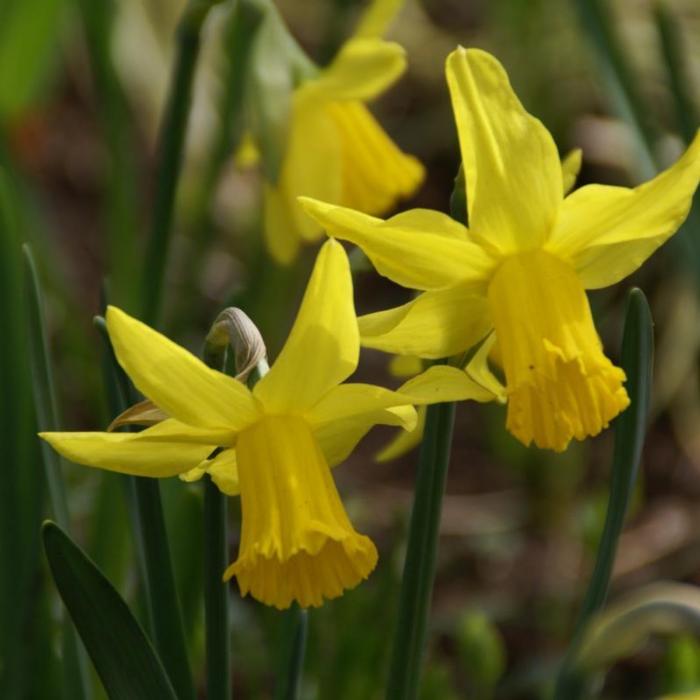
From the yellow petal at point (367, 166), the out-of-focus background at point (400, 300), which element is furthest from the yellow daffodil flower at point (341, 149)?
the out-of-focus background at point (400, 300)

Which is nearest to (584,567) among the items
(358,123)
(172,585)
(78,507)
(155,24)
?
(78,507)

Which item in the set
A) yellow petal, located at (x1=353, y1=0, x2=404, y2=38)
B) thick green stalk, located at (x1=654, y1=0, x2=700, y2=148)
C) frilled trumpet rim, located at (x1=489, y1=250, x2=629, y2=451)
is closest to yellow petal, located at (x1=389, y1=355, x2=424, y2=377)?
frilled trumpet rim, located at (x1=489, y1=250, x2=629, y2=451)

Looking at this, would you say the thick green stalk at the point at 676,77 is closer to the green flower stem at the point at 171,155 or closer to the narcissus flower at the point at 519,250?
the green flower stem at the point at 171,155

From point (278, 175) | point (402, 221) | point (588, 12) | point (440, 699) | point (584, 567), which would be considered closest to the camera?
point (402, 221)

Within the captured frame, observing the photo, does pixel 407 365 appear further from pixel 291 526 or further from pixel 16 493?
pixel 16 493

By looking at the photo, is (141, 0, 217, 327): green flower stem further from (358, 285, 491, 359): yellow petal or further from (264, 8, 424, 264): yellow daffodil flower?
(358, 285, 491, 359): yellow petal

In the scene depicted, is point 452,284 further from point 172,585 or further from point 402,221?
point 172,585

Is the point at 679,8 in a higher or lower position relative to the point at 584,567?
higher

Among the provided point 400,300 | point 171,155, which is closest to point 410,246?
point 171,155
